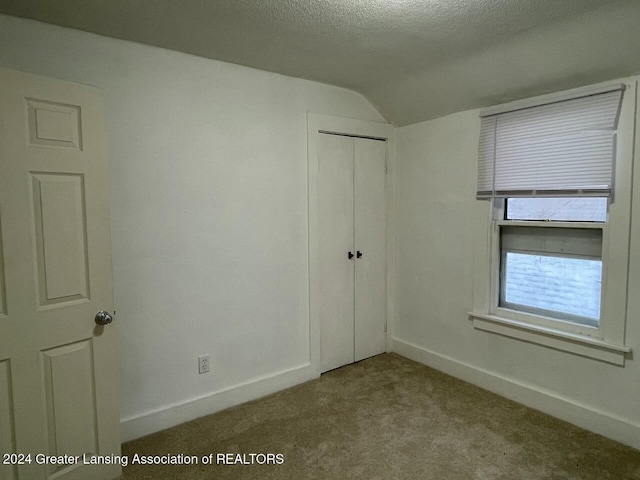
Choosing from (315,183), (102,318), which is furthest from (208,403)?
(315,183)

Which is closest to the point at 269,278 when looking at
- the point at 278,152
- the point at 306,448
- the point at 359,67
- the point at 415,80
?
the point at 278,152

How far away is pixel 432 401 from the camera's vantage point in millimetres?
2613

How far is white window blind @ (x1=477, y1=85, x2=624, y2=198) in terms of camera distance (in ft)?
7.06

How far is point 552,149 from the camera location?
2369 mm

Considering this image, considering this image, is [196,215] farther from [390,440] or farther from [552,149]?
[552,149]

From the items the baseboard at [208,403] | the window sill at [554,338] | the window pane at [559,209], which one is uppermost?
the window pane at [559,209]

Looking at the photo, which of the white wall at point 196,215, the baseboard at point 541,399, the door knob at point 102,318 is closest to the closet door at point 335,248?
the white wall at point 196,215

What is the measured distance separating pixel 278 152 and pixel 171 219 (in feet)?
2.94

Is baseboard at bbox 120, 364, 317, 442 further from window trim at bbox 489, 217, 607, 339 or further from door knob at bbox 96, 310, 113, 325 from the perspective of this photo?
window trim at bbox 489, 217, 607, 339

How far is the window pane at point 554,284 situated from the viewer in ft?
7.63

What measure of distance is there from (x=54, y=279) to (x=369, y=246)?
2.32 metres

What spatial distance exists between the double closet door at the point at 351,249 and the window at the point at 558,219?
0.88 meters

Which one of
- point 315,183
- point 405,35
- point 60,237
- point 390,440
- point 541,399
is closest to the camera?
point 60,237

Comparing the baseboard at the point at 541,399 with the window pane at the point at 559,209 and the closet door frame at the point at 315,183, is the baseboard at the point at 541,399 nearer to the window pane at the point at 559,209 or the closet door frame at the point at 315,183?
the closet door frame at the point at 315,183
